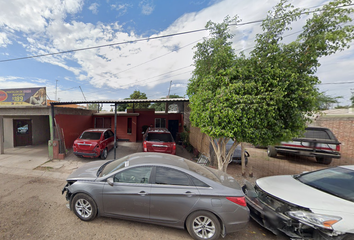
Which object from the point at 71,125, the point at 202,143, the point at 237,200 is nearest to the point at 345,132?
the point at 202,143

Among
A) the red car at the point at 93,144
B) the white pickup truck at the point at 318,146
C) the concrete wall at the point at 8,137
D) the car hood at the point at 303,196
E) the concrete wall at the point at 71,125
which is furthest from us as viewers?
the concrete wall at the point at 8,137

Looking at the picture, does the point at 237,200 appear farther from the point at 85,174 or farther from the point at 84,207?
the point at 85,174

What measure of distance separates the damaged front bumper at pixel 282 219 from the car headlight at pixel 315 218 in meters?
0.03

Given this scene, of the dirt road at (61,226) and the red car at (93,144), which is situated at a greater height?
the red car at (93,144)

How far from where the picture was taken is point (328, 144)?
610 cm

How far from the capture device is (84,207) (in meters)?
2.81

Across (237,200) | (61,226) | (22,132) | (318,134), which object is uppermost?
(318,134)

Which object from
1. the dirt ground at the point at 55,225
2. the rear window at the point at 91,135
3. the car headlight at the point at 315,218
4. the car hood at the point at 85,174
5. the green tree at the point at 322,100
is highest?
the green tree at the point at 322,100

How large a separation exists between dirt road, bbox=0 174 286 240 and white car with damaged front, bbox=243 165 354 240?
50 cm

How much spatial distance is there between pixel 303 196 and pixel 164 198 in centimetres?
257

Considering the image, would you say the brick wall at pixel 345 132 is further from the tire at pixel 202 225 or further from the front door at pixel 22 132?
the front door at pixel 22 132

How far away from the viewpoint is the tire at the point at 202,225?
7.96 feet

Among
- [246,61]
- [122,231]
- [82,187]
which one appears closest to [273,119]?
[246,61]


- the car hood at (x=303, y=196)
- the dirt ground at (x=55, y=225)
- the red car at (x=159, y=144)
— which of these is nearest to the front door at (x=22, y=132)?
the dirt ground at (x=55, y=225)
